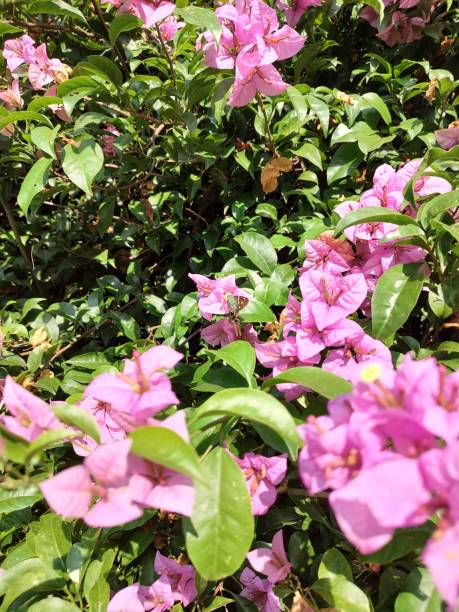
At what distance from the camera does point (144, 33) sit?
4.79ft

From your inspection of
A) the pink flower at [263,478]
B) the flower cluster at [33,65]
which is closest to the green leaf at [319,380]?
the pink flower at [263,478]

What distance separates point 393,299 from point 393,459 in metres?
0.42

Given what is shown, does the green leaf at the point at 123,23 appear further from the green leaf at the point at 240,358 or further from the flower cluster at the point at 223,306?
the green leaf at the point at 240,358

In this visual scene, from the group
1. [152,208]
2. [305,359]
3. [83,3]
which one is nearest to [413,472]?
[305,359]

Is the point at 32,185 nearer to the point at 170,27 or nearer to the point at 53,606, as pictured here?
the point at 170,27

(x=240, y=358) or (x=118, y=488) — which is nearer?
(x=118, y=488)

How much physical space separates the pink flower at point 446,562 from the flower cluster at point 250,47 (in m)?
0.95

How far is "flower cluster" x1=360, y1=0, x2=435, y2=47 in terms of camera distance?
55.4 inches

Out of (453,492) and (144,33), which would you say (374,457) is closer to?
(453,492)

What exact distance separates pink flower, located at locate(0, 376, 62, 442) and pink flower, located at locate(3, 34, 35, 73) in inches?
43.3

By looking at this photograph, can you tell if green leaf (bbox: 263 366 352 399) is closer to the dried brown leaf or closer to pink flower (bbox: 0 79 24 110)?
the dried brown leaf

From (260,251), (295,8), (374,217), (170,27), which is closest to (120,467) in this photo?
(374,217)

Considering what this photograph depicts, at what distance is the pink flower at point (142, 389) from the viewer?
551mm

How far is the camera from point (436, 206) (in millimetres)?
855
